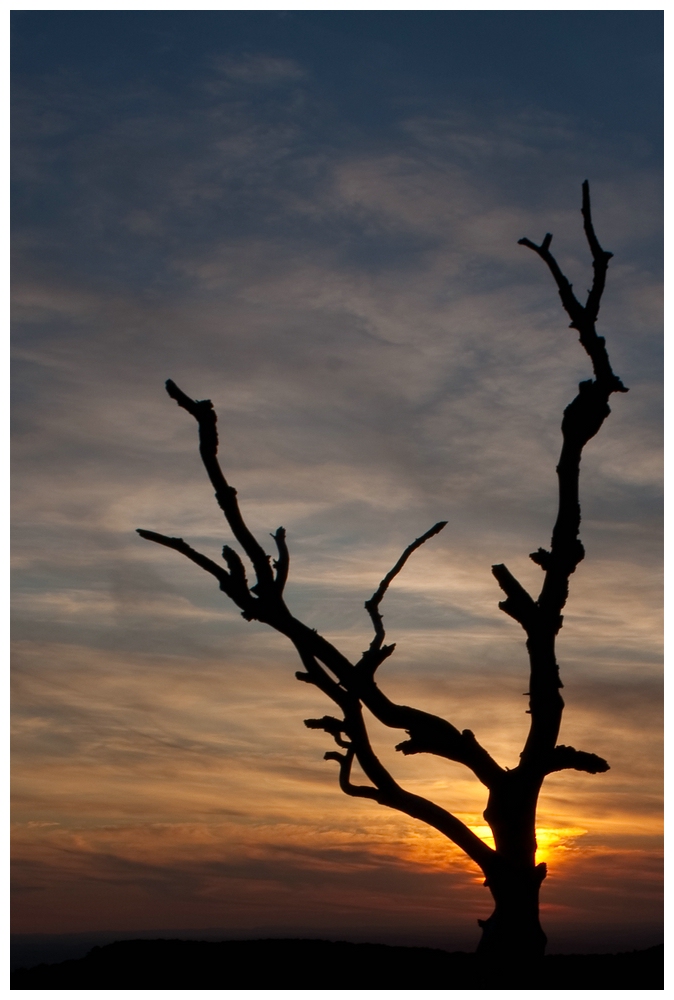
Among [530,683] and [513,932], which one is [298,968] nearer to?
[513,932]

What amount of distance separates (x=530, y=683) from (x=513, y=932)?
2.64 metres

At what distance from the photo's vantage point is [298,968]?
1233cm

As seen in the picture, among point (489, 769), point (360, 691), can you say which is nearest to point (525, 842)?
point (489, 769)

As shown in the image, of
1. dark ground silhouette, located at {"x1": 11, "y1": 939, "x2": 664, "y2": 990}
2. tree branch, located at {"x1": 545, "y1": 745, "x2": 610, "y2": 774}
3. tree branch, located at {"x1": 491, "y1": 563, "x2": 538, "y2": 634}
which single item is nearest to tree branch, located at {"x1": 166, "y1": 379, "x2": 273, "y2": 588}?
tree branch, located at {"x1": 491, "y1": 563, "x2": 538, "y2": 634}

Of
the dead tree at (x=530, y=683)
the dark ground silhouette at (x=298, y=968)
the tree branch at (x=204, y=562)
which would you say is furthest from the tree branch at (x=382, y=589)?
the dark ground silhouette at (x=298, y=968)

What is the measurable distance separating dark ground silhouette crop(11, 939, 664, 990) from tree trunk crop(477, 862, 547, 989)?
23 centimetres

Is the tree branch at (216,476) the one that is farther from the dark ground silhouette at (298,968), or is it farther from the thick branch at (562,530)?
the dark ground silhouette at (298,968)

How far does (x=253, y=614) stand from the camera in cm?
1092

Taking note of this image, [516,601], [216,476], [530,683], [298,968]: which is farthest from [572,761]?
[216,476]

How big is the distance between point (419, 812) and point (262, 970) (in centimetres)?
315

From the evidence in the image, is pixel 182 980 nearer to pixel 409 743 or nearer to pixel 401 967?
pixel 401 967

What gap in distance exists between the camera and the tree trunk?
10500 millimetres

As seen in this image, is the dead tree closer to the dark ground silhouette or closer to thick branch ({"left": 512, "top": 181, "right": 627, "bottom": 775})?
thick branch ({"left": 512, "top": 181, "right": 627, "bottom": 775})

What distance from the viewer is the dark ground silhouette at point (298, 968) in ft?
38.3
